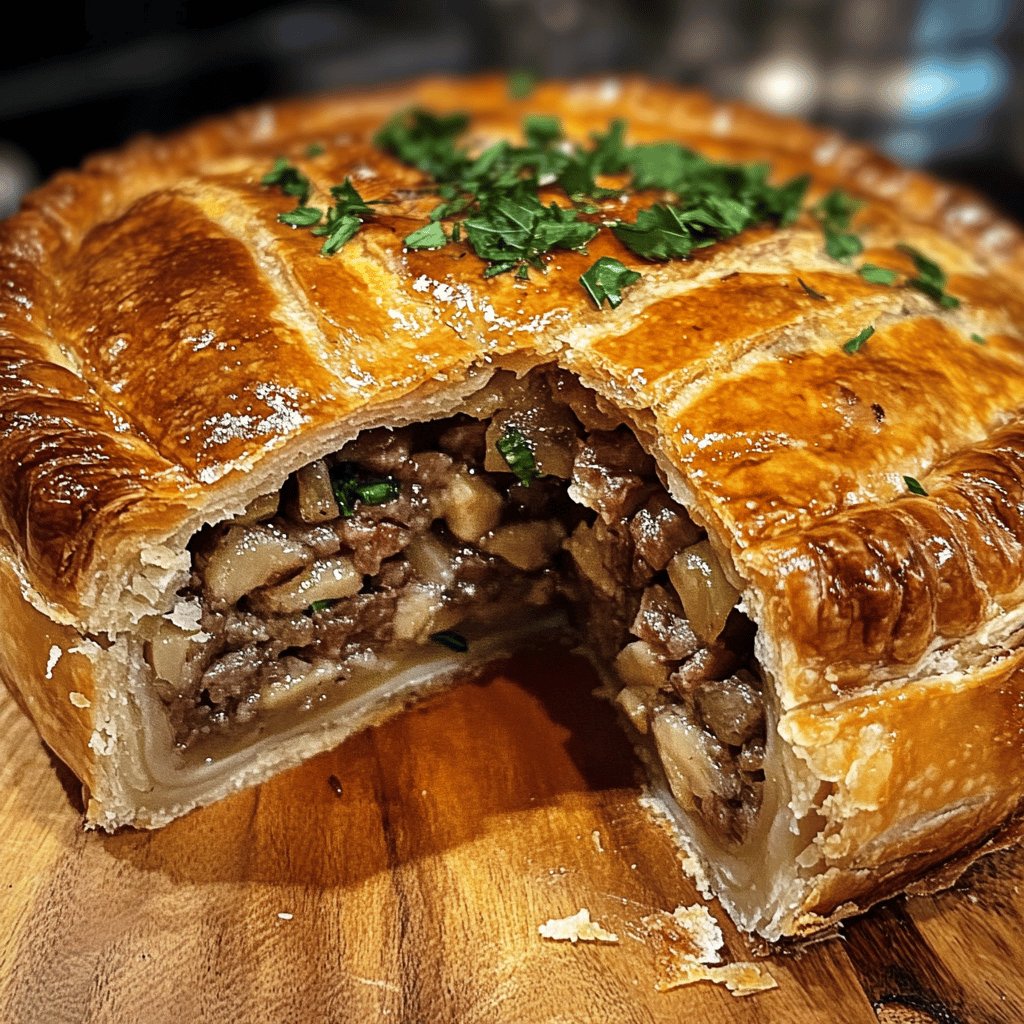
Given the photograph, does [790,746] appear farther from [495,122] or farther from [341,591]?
[495,122]

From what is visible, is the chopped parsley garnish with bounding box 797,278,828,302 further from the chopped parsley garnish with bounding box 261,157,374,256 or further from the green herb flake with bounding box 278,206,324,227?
the green herb flake with bounding box 278,206,324,227

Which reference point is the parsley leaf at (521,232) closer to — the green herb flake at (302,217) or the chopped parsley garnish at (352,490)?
the green herb flake at (302,217)

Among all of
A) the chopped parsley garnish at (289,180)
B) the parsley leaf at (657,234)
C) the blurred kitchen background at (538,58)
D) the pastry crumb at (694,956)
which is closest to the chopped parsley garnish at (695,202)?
the parsley leaf at (657,234)

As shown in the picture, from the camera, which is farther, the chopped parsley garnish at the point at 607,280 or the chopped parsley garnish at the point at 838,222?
the chopped parsley garnish at the point at 838,222

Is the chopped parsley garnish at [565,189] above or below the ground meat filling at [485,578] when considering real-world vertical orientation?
above

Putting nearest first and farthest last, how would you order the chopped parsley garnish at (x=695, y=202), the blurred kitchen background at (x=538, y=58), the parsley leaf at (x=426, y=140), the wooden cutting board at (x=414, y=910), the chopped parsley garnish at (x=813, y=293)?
the wooden cutting board at (x=414, y=910) → the chopped parsley garnish at (x=813, y=293) → the chopped parsley garnish at (x=695, y=202) → the parsley leaf at (x=426, y=140) → the blurred kitchen background at (x=538, y=58)

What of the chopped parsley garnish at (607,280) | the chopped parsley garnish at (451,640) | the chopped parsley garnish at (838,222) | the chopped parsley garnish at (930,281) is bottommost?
the chopped parsley garnish at (451,640)

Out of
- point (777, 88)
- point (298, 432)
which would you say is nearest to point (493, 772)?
point (298, 432)
